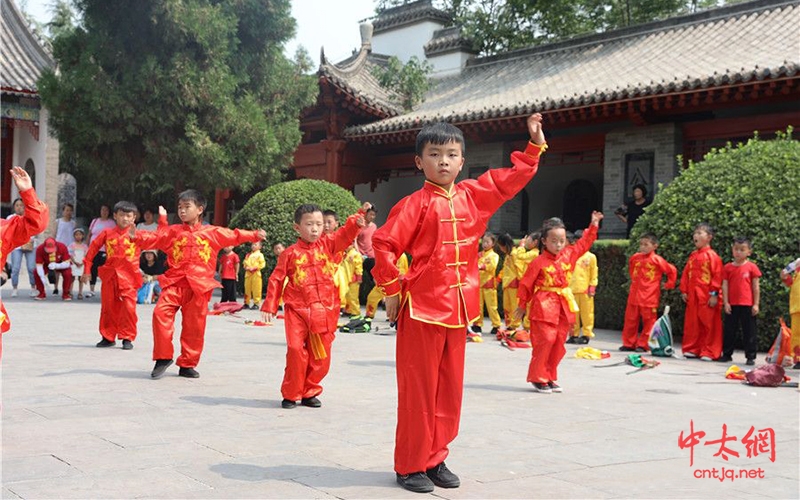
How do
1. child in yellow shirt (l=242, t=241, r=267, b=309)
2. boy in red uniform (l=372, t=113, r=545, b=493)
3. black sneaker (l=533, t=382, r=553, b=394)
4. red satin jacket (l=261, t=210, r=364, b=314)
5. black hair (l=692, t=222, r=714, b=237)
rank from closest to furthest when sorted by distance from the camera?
boy in red uniform (l=372, t=113, r=545, b=493) → red satin jacket (l=261, t=210, r=364, b=314) → black sneaker (l=533, t=382, r=553, b=394) → black hair (l=692, t=222, r=714, b=237) → child in yellow shirt (l=242, t=241, r=267, b=309)

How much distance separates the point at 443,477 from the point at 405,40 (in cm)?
2390

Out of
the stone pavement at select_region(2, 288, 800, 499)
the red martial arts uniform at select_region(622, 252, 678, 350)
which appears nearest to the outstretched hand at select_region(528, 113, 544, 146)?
the stone pavement at select_region(2, 288, 800, 499)

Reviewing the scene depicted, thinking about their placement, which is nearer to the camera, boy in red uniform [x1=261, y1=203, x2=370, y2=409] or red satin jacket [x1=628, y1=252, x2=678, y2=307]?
boy in red uniform [x1=261, y1=203, x2=370, y2=409]

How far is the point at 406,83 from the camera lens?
2147cm

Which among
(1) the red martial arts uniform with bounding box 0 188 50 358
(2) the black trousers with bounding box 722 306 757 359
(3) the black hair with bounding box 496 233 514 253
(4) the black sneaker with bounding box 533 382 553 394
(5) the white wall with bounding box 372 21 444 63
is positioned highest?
(5) the white wall with bounding box 372 21 444 63

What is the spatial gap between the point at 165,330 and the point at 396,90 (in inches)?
609

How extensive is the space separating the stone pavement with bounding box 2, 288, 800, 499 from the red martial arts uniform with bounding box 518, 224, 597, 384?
0.94 feet

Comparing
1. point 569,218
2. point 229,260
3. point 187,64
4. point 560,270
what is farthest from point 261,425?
point 569,218

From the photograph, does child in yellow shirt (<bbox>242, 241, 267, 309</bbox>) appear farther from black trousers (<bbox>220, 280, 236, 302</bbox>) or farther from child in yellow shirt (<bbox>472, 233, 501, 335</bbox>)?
child in yellow shirt (<bbox>472, 233, 501, 335</bbox>)

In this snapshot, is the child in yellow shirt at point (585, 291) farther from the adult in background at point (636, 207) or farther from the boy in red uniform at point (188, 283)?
the boy in red uniform at point (188, 283)

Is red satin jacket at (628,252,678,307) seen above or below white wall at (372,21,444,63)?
below

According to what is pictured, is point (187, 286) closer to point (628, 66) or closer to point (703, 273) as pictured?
point (703, 273)

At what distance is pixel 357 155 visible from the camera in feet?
68.8

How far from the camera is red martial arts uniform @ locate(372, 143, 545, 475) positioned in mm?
4312
